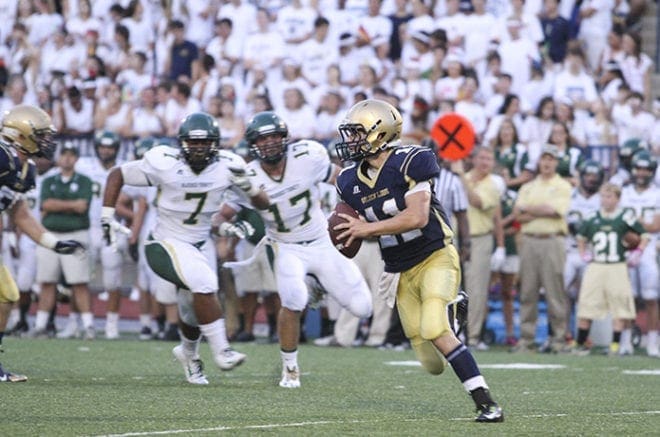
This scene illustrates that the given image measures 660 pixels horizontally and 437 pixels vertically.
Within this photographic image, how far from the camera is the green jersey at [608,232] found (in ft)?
39.6

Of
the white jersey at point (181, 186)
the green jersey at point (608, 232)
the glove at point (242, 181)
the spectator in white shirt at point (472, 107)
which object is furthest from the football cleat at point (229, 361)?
the spectator in white shirt at point (472, 107)

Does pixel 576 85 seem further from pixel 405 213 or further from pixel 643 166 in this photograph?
pixel 405 213

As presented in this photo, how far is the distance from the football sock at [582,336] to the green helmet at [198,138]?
4817 millimetres

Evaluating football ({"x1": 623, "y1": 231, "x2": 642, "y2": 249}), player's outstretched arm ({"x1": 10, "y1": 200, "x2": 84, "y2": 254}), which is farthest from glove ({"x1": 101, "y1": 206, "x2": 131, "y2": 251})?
football ({"x1": 623, "y1": 231, "x2": 642, "y2": 249})

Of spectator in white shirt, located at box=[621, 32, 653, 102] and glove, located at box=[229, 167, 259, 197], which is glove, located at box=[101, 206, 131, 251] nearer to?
glove, located at box=[229, 167, 259, 197]

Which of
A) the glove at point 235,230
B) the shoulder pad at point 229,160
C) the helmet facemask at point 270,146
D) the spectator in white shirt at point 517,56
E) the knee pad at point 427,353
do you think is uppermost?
the spectator in white shirt at point 517,56

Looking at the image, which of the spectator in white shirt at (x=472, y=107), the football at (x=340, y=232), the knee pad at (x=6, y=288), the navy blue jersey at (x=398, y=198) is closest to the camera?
the football at (x=340, y=232)

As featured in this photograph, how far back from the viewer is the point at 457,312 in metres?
7.11

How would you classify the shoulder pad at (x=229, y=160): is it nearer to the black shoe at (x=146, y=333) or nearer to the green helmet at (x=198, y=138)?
the green helmet at (x=198, y=138)

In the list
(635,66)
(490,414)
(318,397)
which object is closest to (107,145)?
(635,66)

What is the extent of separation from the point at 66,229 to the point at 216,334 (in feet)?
16.5

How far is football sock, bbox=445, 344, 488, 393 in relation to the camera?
6.61 m

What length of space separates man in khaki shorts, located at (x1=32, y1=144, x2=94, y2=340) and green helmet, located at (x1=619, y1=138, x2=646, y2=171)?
493 cm

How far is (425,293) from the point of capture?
22.6 feet
